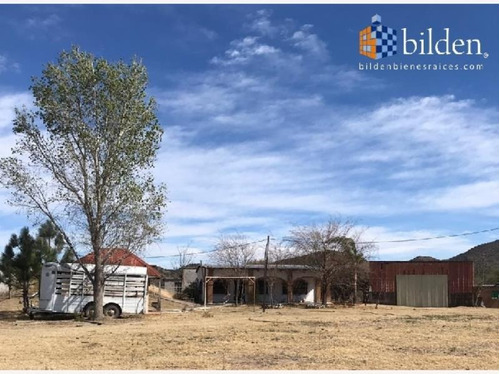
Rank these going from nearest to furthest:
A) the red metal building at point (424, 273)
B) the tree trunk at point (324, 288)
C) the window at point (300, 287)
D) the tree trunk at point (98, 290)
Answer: the tree trunk at point (98, 290) → the tree trunk at point (324, 288) → the window at point (300, 287) → the red metal building at point (424, 273)

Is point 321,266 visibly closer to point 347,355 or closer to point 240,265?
point 240,265

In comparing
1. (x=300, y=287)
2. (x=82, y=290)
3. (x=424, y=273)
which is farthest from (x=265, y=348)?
(x=424, y=273)

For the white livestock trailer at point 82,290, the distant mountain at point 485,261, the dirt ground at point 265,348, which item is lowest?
the dirt ground at point 265,348

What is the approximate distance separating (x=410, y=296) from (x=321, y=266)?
30.5 feet

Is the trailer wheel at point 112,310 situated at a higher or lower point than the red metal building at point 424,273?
lower

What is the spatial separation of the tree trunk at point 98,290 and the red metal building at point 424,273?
2471 cm

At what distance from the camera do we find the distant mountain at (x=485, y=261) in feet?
180

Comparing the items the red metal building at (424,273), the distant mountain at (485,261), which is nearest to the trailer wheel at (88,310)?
the red metal building at (424,273)

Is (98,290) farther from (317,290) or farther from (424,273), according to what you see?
(424,273)

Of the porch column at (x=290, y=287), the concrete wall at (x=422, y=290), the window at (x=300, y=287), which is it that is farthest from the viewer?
the concrete wall at (x=422, y=290)

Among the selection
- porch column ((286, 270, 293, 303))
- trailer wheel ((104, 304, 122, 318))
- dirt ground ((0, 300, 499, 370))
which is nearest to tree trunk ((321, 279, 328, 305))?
porch column ((286, 270, 293, 303))

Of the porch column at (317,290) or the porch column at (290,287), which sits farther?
the porch column at (317,290)

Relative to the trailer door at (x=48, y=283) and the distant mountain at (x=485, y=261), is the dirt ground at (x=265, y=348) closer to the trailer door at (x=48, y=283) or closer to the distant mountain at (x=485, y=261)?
the trailer door at (x=48, y=283)

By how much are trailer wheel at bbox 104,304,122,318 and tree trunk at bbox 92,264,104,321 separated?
1.04 meters
